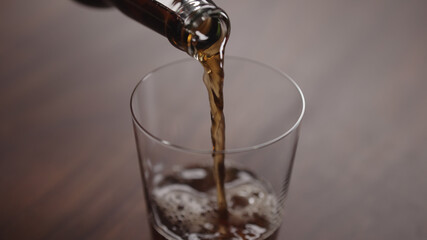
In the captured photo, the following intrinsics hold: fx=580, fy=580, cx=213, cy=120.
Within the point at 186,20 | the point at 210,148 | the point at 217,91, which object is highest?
the point at 186,20

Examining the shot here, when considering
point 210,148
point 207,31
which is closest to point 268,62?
point 210,148

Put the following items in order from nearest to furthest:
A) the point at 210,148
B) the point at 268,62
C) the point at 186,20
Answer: the point at 186,20
the point at 210,148
the point at 268,62

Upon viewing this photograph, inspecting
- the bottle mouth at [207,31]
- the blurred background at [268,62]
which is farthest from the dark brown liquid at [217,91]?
the blurred background at [268,62]

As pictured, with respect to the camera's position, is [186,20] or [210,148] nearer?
[186,20]

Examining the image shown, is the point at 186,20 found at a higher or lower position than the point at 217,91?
higher

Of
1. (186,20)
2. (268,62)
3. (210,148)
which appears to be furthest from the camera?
(268,62)

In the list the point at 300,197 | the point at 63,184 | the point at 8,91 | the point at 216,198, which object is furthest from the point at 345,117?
the point at 8,91

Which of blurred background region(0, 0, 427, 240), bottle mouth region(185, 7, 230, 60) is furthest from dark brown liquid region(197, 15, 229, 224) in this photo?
blurred background region(0, 0, 427, 240)

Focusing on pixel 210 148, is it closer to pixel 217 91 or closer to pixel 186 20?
pixel 217 91
